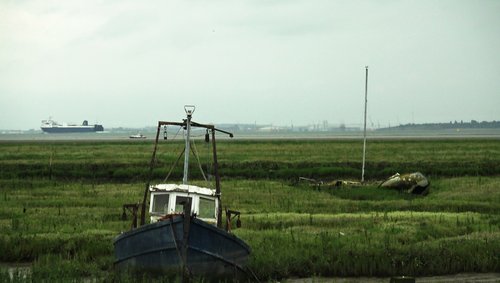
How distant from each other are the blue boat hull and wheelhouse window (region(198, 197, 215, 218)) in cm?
256

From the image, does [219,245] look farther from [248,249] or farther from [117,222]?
[117,222]

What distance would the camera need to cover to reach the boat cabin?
20688mm

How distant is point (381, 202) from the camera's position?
34.8m

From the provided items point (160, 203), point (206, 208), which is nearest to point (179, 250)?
point (160, 203)

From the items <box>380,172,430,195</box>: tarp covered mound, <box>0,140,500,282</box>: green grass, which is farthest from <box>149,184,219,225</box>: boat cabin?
<box>380,172,430,195</box>: tarp covered mound

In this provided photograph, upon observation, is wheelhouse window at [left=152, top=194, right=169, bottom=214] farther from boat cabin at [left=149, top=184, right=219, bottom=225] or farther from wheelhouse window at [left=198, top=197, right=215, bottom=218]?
wheelhouse window at [left=198, top=197, right=215, bottom=218]

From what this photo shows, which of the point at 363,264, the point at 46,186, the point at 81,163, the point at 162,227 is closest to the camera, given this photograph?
the point at 162,227

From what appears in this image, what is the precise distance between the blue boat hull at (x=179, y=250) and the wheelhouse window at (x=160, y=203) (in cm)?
217

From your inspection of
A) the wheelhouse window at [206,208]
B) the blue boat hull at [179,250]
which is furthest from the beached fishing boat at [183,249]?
the wheelhouse window at [206,208]

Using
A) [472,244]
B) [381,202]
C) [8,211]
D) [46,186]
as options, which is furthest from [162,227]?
[46,186]

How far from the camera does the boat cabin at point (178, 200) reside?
20688 millimetres

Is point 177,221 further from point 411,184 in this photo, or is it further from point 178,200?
point 411,184

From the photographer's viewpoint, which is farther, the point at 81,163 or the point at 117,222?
the point at 81,163

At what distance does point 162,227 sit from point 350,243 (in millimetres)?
6612
